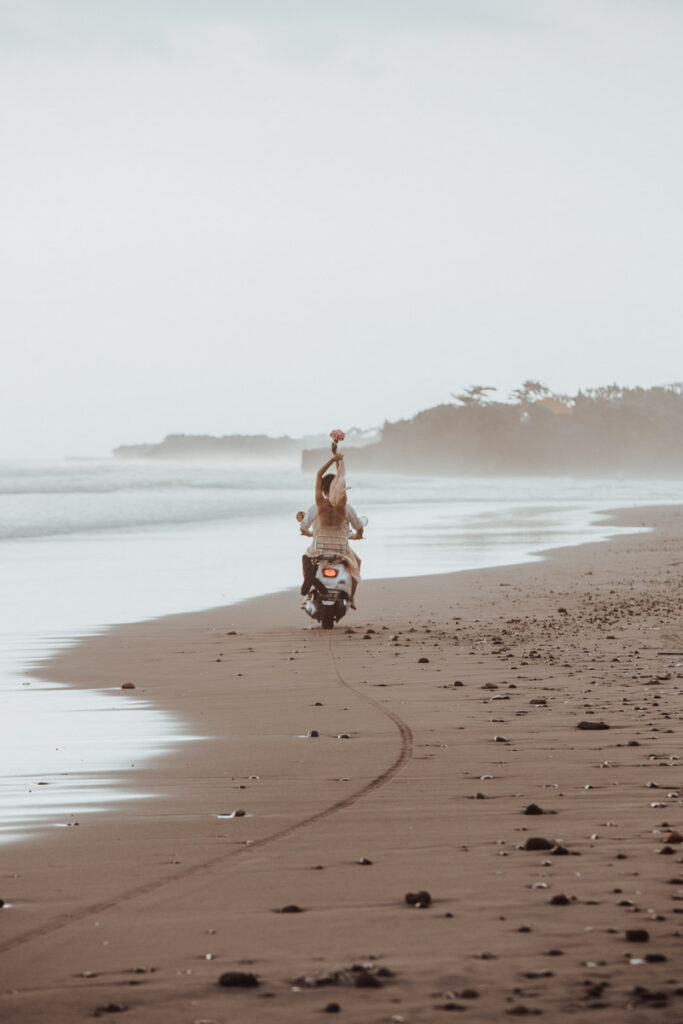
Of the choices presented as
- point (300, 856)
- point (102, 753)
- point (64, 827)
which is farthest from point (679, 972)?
point (102, 753)

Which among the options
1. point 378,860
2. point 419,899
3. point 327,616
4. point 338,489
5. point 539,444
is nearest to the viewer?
point 419,899

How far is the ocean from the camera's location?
7107 mm

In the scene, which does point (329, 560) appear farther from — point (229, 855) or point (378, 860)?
point (378, 860)

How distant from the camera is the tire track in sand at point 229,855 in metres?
4.25

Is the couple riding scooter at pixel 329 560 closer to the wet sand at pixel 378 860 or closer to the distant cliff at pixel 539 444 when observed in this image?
the wet sand at pixel 378 860

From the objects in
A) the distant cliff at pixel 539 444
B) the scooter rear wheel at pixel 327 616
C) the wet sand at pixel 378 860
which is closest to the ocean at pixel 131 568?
the wet sand at pixel 378 860

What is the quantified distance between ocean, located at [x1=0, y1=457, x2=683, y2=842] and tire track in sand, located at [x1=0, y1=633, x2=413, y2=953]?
0.92m

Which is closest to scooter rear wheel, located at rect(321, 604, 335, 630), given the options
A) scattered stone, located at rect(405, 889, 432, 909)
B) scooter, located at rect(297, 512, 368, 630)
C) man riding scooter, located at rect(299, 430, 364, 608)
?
scooter, located at rect(297, 512, 368, 630)

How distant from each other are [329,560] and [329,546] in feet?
0.46

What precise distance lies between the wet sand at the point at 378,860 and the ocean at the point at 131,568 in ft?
1.32

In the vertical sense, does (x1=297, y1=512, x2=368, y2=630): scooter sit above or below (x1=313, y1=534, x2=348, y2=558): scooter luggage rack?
below

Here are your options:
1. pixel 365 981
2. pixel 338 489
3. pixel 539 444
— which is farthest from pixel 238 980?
pixel 539 444

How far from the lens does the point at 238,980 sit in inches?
146

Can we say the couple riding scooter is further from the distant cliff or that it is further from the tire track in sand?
the distant cliff
